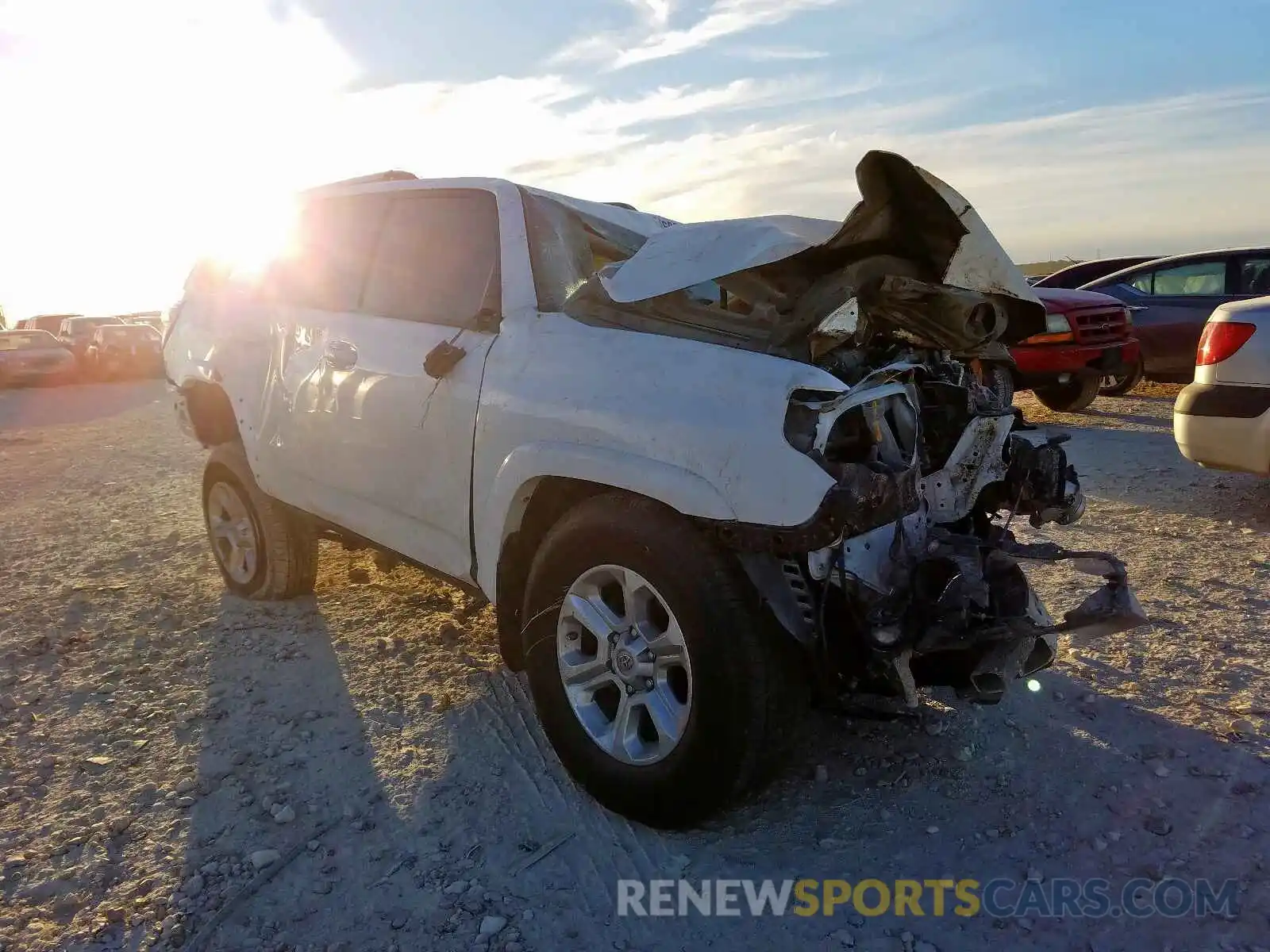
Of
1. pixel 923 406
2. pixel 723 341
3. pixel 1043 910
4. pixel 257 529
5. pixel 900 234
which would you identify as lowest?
pixel 1043 910

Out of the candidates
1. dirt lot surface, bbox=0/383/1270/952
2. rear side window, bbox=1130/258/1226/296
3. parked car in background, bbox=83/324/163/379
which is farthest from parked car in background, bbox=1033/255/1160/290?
parked car in background, bbox=83/324/163/379

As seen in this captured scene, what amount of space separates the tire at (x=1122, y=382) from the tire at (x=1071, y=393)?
1.70 feet

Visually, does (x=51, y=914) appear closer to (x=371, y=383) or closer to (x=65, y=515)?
(x=371, y=383)

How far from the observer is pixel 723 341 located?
2764 mm

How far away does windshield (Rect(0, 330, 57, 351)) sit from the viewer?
19.8m

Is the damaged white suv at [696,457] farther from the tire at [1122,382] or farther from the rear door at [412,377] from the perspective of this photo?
the tire at [1122,382]

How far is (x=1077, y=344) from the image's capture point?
8.84 m

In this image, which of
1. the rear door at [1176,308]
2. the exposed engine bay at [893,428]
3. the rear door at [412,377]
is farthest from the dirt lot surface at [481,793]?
the rear door at [1176,308]

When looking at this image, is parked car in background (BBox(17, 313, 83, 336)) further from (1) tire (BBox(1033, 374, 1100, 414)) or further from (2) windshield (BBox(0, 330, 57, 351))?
(1) tire (BBox(1033, 374, 1100, 414))

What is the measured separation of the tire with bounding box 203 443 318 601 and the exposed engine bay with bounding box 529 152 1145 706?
7.24 ft

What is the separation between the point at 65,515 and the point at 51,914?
17.6ft

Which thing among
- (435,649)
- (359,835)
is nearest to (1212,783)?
(359,835)

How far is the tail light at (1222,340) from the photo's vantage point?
5254 millimetres

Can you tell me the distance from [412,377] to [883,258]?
172cm
